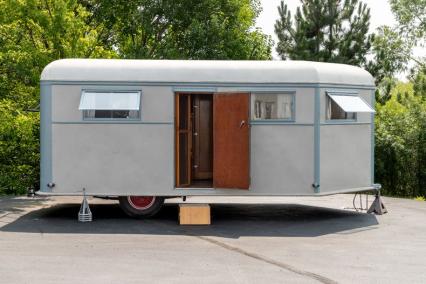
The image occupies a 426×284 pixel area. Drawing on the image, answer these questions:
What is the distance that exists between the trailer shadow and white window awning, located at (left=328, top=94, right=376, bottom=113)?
2157 millimetres

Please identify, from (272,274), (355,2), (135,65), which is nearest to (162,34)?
(355,2)

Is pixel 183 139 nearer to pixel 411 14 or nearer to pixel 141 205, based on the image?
pixel 141 205

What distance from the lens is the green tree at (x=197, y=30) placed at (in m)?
22.3

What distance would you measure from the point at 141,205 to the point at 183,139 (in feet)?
5.00

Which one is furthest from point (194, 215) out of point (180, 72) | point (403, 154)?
point (403, 154)

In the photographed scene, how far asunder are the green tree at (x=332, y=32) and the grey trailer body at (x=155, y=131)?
44.8ft

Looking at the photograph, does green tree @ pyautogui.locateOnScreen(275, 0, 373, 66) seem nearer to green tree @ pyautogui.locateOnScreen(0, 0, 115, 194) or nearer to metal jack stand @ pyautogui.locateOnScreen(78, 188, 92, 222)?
green tree @ pyautogui.locateOnScreen(0, 0, 115, 194)

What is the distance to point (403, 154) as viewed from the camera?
19.0 meters

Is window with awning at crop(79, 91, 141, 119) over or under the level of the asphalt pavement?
over

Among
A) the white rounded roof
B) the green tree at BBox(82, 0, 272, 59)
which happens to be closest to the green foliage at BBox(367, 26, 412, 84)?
the green tree at BBox(82, 0, 272, 59)

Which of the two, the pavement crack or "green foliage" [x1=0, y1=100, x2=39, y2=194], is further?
"green foliage" [x1=0, y1=100, x2=39, y2=194]

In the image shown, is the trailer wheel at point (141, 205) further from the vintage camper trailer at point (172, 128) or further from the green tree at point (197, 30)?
the green tree at point (197, 30)

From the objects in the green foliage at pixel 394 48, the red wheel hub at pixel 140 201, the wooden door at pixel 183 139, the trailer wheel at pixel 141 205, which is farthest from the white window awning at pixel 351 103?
the green foliage at pixel 394 48

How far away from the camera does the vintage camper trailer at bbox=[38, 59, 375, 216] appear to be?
41.7 ft
